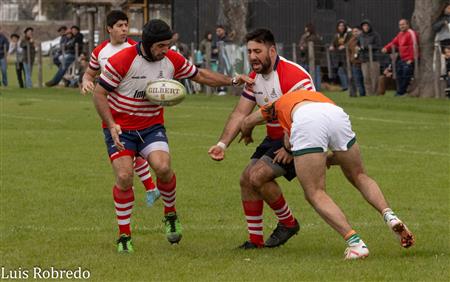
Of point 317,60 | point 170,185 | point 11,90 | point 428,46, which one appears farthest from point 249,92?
point 11,90

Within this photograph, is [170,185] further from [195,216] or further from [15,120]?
[15,120]

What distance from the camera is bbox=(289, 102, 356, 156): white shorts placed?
34.0ft

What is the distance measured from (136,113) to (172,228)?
1105 millimetres

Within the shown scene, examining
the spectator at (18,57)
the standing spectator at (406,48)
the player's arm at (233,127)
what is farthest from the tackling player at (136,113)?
the spectator at (18,57)

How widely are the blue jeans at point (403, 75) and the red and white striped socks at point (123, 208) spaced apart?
21.1 meters

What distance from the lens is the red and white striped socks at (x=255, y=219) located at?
1161 centimetres

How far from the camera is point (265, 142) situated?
1162 cm

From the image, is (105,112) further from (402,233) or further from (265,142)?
(402,233)

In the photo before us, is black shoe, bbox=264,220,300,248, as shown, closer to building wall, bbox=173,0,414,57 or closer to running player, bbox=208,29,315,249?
running player, bbox=208,29,315,249

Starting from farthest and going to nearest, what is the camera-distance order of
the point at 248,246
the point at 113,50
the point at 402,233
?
the point at 113,50
the point at 248,246
the point at 402,233

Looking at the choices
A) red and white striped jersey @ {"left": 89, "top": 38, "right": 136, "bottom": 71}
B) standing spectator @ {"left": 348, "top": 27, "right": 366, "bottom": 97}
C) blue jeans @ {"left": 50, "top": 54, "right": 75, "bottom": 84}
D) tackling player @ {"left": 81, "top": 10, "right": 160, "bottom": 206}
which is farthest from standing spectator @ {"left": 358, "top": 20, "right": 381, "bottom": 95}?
tackling player @ {"left": 81, "top": 10, "right": 160, "bottom": 206}

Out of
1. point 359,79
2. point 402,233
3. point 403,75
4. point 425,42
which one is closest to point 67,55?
point 359,79

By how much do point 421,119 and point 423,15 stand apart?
6233 millimetres

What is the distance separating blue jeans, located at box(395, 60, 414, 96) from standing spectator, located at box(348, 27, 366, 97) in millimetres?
1147
